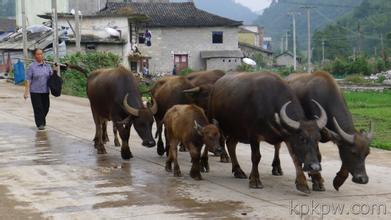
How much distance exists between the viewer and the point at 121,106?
1076 centimetres

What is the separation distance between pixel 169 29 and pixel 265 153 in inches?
1795

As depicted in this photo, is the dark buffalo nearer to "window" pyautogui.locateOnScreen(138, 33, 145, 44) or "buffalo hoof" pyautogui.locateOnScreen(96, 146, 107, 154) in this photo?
"buffalo hoof" pyautogui.locateOnScreen(96, 146, 107, 154)

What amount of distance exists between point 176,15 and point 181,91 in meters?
47.8

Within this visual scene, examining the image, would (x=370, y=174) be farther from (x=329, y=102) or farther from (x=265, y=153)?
(x=265, y=153)

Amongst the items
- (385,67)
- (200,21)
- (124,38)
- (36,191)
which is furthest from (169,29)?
(36,191)

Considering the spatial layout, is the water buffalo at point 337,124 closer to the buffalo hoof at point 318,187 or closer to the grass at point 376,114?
the buffalo hoof at point 318,187

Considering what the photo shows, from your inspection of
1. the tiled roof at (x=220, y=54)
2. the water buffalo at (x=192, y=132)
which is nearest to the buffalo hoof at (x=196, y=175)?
the water buffalo at (x=192, y=132)

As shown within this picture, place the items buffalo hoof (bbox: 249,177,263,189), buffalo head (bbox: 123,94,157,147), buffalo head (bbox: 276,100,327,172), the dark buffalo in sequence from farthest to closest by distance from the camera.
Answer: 1. the dark buffalo
2. buffalo head (bbox: 123,94,157,147)
3. buffalo hoof (bbox: 249,177,263,189)
4. buffalo head (bbox: 276,100,327,172)

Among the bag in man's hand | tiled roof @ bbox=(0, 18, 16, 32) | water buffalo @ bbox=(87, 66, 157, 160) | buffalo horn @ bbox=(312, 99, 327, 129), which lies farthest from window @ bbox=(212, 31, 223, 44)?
buffalo horn @ bbox=(312, 99, 327, 129)

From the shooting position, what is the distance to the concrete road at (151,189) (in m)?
7.39

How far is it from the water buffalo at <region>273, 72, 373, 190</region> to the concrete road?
0.33 meters

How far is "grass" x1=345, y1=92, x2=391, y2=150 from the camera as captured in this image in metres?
14.8

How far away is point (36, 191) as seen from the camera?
8484 mm

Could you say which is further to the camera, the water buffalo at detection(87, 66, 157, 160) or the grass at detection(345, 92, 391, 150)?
the grass at detection(345, 92, 391, 150)
